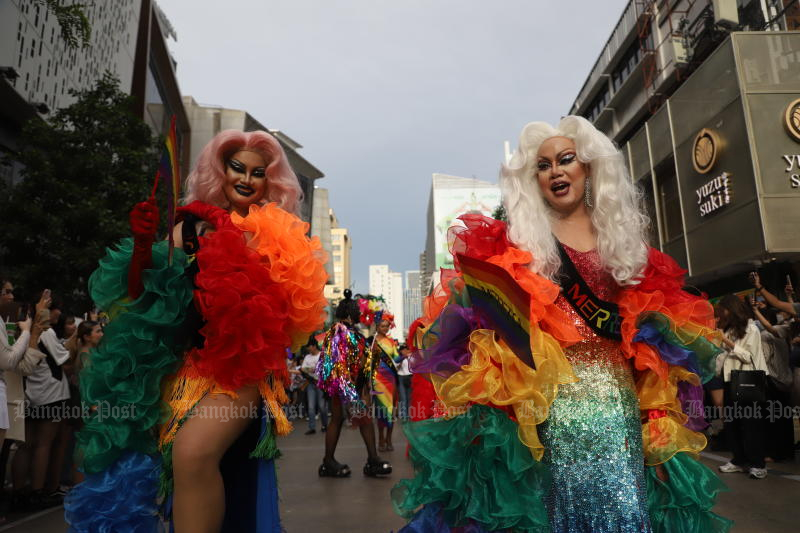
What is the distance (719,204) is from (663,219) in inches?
162

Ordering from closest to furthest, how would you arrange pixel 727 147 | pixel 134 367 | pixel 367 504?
Result: pixel 134 367, pixel 367 504, pixel 727 147

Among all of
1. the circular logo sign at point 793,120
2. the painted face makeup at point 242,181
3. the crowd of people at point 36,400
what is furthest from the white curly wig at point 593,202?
the circular logo sign at point 793,120

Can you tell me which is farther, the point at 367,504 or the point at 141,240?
the point at 367,504

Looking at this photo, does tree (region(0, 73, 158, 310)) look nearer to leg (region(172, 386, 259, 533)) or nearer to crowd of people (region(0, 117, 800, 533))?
crowd of people (region(0, 117, 800, 533))

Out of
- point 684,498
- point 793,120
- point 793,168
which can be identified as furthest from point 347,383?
point 793,120

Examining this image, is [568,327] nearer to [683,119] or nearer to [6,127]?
[6,127]

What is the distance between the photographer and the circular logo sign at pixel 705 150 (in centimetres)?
1446

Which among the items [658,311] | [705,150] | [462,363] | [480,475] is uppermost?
[705,150]

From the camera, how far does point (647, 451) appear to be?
6.82 ft

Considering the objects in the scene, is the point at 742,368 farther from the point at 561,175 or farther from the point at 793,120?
the point at 793,120

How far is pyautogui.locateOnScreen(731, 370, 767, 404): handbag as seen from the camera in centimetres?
574

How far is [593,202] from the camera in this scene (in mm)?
2418

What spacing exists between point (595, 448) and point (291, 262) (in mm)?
1300

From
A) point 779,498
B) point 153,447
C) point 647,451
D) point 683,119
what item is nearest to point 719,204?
point 683,119
